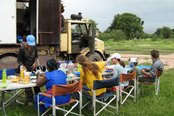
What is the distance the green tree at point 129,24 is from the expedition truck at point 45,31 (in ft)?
231

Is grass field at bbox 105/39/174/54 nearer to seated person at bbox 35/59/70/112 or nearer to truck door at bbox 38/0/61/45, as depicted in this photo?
truck door at bbox 38/0/61/45

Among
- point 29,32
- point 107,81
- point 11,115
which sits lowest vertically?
point 11,115

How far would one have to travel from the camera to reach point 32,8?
13.3m

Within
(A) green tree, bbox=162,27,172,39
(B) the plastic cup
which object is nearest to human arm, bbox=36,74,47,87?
(B) the plastic cup

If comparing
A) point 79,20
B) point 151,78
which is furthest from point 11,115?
point 79,20

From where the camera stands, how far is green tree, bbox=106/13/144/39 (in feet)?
285

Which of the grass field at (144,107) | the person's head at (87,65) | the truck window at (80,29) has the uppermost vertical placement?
the truck window at (80,29)

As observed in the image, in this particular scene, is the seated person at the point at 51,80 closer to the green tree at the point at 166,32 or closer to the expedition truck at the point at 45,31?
the expedition truck at the point at 45,31

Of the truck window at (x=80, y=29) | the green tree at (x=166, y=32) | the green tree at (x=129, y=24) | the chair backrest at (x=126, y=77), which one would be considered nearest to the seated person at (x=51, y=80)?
the chair backrest at (x=126, y=77)

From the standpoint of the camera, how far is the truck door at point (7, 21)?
38.9ft

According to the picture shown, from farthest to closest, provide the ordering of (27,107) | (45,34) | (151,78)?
(45,34) < (151,78) < (27,107)

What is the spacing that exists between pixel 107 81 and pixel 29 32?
22.8ft

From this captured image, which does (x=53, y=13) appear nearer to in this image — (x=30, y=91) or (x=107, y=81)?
(x=30, y=91)

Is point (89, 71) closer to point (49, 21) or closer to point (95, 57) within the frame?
point (49, 21)
